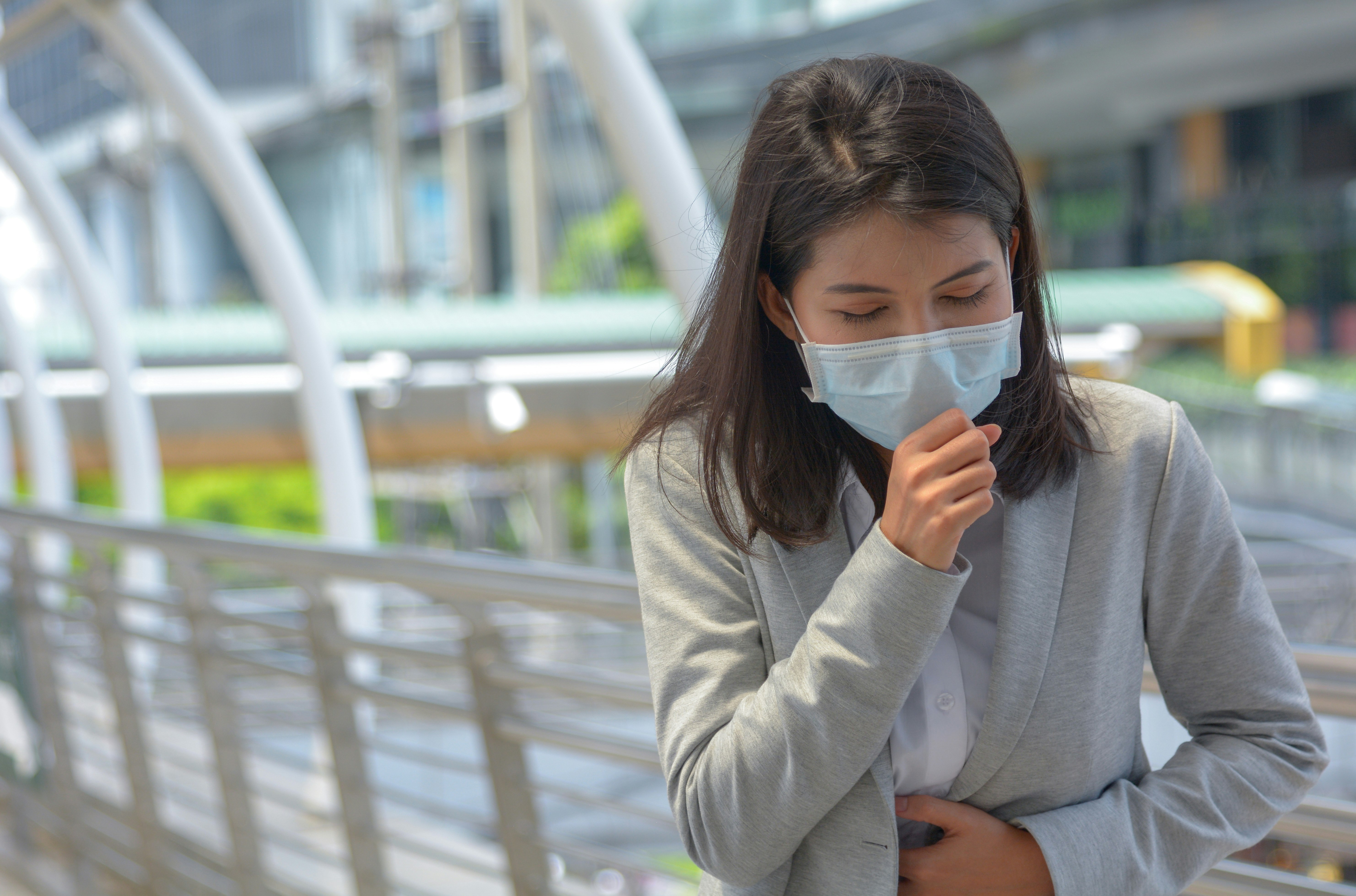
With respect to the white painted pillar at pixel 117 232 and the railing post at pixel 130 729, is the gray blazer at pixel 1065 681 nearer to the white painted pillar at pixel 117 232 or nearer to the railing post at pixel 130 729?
the railing post at pixel 130 729

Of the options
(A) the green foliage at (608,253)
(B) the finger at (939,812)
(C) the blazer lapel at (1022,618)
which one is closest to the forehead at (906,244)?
(C) the blazer lapel at (1022,618)

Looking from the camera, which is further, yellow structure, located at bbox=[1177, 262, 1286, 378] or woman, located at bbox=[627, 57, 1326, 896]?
yellow structure, located at bbox=[1177, 262, 1286, 378]

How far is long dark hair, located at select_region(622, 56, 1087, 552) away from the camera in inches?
39.9

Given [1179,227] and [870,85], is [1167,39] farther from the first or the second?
[870,85]

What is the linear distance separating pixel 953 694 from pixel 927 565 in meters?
0.17

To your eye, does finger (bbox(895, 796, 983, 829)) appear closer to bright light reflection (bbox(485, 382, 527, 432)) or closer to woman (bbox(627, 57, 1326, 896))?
woman (bbox(627, 57, 1326, 896))

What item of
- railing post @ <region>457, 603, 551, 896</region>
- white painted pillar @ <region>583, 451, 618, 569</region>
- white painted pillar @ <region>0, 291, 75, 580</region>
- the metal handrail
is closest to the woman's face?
the metal handrail

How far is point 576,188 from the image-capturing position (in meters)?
19.5

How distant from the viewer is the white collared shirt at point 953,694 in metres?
1.08

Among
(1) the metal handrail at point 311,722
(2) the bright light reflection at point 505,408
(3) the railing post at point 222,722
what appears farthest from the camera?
(2) the bright light reflection at point 505,408

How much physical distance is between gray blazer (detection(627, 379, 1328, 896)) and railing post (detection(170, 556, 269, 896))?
6.54 feet

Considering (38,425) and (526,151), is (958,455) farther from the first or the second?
(526,151)

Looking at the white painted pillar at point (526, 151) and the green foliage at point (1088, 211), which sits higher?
the white painted pillar at point (526, 151)

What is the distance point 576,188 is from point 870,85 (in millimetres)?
18891
